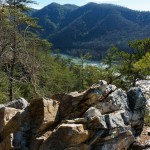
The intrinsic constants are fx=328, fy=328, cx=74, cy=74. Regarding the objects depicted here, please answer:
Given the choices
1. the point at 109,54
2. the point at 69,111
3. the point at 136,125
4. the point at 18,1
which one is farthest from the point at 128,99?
the point at 109,54

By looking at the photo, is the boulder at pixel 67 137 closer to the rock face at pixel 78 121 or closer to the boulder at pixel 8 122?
the rock face at pixel 78 121

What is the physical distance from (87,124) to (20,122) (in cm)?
298

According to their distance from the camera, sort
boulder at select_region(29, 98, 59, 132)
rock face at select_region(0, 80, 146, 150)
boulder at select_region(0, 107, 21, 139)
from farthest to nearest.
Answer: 1. boulder at select_region(0, 107, 21, 139)
2. boulder at select_region(29, 98, 59, 132)
3. rock face at select_region(0, 80, 146, 150)

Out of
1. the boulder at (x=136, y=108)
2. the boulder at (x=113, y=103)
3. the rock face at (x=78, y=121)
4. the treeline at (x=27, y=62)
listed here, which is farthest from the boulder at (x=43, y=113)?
the boulder at (x=136, y=108)

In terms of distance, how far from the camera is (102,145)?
1270cm

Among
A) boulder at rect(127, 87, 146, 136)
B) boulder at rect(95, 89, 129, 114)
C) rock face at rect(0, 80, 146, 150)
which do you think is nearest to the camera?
rock face at rect(0, 80, 146, 150)

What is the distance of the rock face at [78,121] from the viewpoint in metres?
12.6

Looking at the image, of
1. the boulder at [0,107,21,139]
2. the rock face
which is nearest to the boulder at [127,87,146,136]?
the rock face

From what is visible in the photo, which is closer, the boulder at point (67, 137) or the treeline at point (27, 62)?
the boulder at point (67, 137)

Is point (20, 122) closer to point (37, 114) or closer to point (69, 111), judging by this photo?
point (37, 114)

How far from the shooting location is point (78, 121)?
13.1m

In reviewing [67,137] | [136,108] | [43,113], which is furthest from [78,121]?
[136,108]

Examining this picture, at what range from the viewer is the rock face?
1258 centimetres

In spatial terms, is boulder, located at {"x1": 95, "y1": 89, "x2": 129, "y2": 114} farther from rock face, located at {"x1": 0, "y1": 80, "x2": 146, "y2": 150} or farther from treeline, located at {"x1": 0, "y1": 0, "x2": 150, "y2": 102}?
treeline, located at {"x1": 0, "y1": 0, "x2": 150, "y2": 102}
